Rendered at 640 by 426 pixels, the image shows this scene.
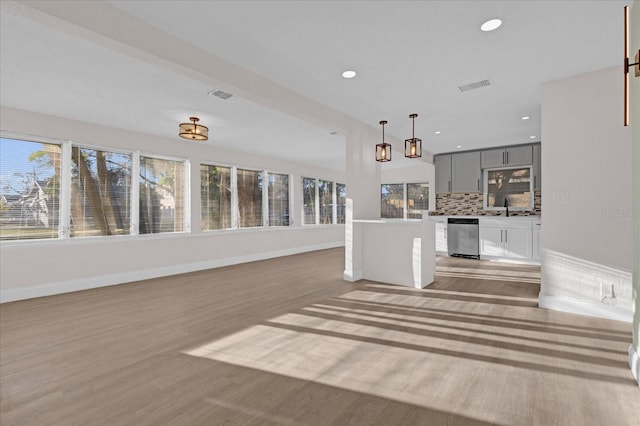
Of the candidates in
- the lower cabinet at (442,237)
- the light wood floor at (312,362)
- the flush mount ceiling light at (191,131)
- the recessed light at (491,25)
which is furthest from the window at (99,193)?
the lower cabinet at (442,237)

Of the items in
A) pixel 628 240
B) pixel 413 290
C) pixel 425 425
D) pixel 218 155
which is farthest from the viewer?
pixel 218 155

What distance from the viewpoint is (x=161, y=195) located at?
5547mm

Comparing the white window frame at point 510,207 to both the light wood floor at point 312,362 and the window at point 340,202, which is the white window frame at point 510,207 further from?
the window at point 340,202

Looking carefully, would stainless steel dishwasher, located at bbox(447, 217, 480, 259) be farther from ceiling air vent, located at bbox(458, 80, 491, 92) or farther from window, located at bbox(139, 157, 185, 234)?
window, located at bbox(139, 157, 185, 234)

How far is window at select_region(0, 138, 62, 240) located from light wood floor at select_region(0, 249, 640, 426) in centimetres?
103

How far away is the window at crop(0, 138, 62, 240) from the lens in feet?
12.9

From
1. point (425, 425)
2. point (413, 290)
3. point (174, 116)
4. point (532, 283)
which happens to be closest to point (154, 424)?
point (425, 425)

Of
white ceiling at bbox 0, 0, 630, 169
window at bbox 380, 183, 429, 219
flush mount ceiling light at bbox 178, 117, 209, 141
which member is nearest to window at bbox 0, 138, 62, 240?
white ceiling at bbox 0, 0, 630, 169

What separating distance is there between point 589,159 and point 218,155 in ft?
19.6

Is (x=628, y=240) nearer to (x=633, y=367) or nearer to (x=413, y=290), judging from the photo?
(x=633, y=367)

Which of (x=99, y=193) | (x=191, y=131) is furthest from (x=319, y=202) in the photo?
(x=99, y=193)

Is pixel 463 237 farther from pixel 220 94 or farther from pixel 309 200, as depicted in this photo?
pixel 220 94

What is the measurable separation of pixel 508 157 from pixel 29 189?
8.56 meters

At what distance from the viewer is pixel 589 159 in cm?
310
